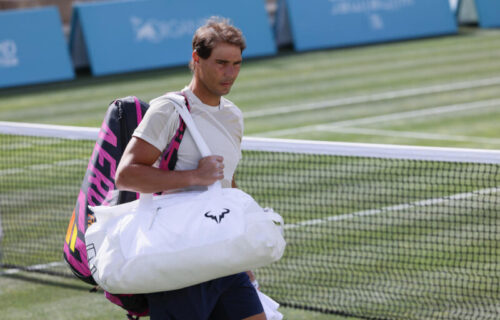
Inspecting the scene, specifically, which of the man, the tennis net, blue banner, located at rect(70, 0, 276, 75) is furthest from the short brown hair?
blue banner, located at rect(70, 0, 276, 75)

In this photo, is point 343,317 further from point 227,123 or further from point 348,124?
point 348,124

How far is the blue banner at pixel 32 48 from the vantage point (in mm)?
19688

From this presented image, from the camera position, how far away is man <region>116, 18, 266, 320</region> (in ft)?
13.3

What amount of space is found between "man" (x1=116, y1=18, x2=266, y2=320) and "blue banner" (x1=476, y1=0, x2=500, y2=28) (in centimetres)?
2435

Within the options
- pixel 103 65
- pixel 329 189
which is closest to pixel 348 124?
pixel 329 189

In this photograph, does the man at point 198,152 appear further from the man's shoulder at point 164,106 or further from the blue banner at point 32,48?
the blue banner at point 32,48

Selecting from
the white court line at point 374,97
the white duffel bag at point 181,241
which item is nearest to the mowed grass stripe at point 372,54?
the white court line at point 374,97

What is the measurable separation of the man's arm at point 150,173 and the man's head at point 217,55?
39 cm

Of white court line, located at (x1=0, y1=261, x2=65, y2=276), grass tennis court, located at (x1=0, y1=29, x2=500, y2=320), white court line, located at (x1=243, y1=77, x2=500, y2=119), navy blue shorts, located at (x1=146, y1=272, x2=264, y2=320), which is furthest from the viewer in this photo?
white court line, located at (x1=243, y1=77, x2=500, y2=119)

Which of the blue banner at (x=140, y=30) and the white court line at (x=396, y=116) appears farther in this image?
the blue banner at (x=140, y=30)

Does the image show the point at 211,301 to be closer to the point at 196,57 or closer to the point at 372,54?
the point at 196,57

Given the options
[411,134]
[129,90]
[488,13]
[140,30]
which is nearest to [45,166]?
[411,134]

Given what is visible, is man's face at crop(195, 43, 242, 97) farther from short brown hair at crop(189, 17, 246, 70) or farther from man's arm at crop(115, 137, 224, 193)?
man's arm at crop(115, 137, 224, 193)

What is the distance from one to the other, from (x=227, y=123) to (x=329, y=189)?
20.5 feet
